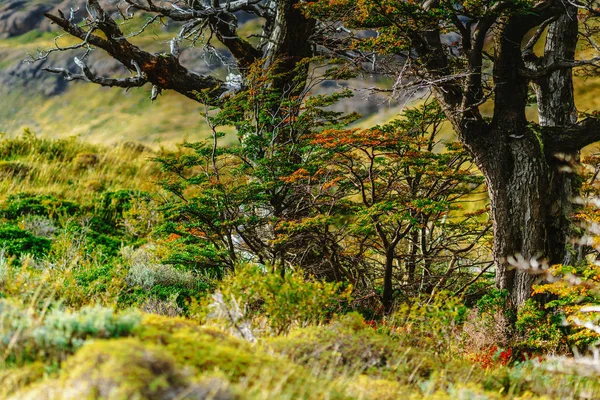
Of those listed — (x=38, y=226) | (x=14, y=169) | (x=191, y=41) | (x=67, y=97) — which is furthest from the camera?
(x=67, y=97)

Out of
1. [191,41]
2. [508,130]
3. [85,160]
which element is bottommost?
[508,130]

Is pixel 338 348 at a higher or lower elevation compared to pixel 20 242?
lower

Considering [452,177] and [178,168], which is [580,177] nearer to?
[452,177]

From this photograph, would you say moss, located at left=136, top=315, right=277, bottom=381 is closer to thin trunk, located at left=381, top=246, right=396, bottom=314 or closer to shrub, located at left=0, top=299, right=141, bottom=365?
shrub, located at left=0, top=299, right=141, bottom=365

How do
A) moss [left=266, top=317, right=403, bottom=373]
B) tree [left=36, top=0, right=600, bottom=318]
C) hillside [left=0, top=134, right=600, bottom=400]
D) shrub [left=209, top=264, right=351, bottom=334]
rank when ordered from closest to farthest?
hillside [left=0, top=134, right=600, bottom=400]
moss [left=266, top=317, right=403, bottom=373]
shrub [left=209, top=264, right=351, bottom=334]
tree [left=36, top=0, right=600, bottom=318]

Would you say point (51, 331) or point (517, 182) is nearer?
point (51, 331)

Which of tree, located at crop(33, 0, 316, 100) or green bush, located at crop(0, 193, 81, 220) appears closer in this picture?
tree, located at crop(33, 0, 316, 100)

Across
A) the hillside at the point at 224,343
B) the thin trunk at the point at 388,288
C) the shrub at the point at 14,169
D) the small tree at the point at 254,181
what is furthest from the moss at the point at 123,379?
the shrub at the point at 14,169

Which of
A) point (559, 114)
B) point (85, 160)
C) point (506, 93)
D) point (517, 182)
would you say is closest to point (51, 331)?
point (517, 182)

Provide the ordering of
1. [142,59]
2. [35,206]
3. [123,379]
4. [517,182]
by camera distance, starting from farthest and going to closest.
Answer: [35,206] → [142,59] → [517,182] → [123,379]

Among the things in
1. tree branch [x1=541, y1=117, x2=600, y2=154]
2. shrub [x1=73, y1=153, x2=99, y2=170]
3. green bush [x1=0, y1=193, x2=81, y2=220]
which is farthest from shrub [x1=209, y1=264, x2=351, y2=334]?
shrub [x1=73, y1=153, x2=99, y2=170]

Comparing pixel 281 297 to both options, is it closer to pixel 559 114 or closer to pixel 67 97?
pixel 559 114

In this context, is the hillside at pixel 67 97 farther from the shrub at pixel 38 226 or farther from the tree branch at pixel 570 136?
the tree branch at pixel 570 136

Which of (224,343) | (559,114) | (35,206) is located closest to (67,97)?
(35,206)
